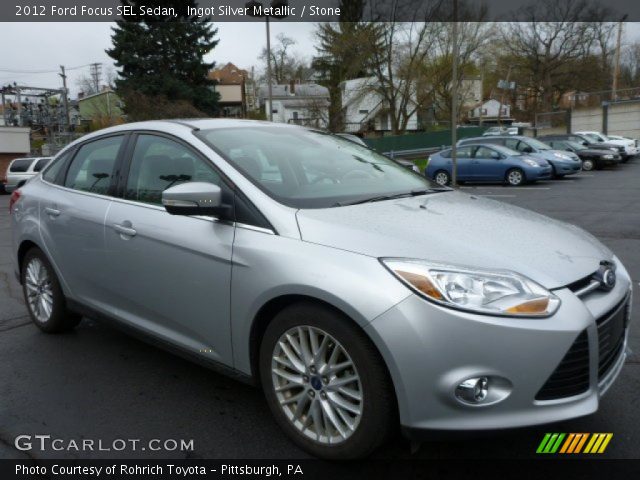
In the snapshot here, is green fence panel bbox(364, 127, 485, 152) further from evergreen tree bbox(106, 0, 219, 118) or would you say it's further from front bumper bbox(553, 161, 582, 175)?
front bumper bbox(553, 161, 582, 175)

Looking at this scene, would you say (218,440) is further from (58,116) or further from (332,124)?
(58,116)

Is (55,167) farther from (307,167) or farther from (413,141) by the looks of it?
(413,141)

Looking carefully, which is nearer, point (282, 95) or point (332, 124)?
point (332, 124)

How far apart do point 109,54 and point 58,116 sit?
375 inches

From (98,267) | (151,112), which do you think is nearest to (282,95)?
(151,112)

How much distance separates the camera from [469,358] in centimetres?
222

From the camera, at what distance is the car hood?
2436mm

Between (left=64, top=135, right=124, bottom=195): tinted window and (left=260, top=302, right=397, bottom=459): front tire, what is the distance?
185 cm

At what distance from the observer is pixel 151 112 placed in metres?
36.0

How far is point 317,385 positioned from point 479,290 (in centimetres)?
85

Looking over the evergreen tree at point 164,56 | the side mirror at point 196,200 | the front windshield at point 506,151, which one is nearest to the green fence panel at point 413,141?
the evergreen tree at point 164,56

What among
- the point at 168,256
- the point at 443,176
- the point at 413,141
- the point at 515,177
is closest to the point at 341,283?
the point at 168,256

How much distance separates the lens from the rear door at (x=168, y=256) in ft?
9.71

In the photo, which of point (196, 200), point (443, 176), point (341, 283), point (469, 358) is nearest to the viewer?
point (469, 358)
